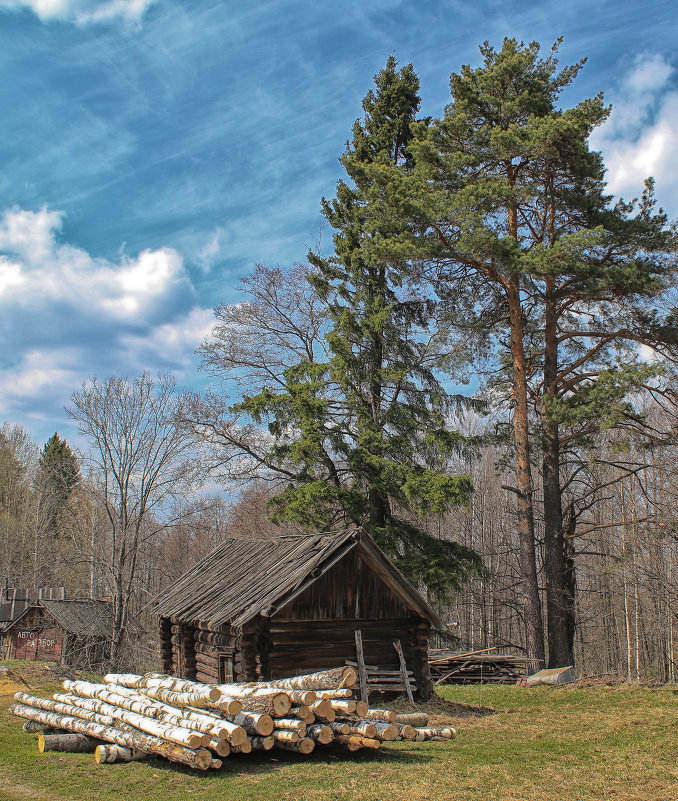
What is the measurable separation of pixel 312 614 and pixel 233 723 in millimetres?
5456

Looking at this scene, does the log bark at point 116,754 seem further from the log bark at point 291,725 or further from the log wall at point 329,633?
the log wall at point 329,633

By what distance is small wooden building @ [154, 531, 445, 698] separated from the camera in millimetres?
15078

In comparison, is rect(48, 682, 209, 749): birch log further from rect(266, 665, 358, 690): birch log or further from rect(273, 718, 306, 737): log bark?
rect(266, 665, 358, 690): birch log

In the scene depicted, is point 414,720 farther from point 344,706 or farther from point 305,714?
point 305,714

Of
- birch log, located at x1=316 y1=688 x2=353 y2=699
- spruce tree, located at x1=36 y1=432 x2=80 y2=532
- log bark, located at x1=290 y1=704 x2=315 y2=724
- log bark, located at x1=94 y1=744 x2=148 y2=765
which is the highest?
spruce tree, located at x1=36 y1=432 x2=80 y2=532

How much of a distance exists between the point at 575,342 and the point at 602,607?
15.7m

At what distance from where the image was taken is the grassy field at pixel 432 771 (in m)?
8.48

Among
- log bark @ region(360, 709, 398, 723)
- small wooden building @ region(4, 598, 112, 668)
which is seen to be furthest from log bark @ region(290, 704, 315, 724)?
small wooden building @ region(4, 598, 112, 668)

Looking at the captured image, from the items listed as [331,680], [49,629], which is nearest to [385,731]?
[331,680]

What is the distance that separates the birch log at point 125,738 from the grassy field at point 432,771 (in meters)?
0.26

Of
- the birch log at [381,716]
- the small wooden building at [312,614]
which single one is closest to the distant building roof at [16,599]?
the small wooden building at [312,614]

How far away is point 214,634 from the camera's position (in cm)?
1736

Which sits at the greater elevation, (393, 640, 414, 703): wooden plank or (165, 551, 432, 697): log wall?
(165, 551, 432, 697): log wall

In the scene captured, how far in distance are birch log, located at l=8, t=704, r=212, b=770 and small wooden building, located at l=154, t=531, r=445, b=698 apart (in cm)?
352
